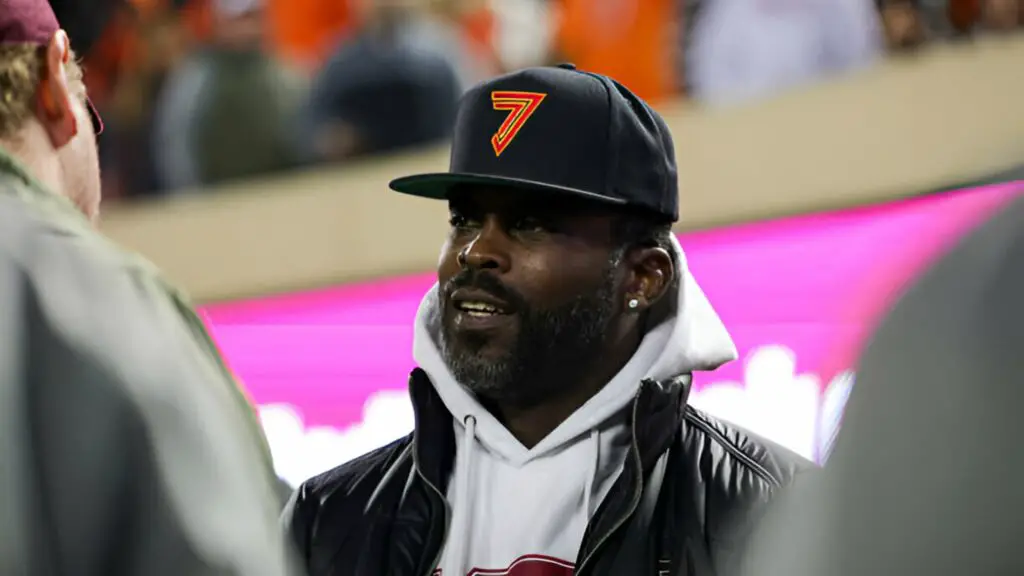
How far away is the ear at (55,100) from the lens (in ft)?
5.51

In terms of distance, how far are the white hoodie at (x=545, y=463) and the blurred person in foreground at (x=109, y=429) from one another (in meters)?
1.00

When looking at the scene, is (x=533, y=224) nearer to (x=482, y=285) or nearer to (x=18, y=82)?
(x=482, y=285)

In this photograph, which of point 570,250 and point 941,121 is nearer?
point 570,250

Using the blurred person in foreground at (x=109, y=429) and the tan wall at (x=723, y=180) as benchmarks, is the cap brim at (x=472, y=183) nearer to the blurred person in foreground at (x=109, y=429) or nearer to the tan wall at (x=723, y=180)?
the blurred person in foreground at (x=109, y=429)

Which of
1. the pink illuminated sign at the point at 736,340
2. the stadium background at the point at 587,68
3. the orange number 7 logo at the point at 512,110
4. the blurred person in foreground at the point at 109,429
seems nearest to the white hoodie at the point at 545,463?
the orange number 7 logo at the point at 512,110

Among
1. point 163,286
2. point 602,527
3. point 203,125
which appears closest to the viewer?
point 163,286

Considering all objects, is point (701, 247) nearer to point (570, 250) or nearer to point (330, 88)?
point (330, 88)

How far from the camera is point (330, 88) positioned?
20.3 ft

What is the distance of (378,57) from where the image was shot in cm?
591

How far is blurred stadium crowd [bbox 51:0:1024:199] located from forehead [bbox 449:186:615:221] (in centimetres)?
335

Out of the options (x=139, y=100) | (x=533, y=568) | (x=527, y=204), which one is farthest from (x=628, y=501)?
(x=139, y=100)

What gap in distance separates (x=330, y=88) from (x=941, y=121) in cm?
230

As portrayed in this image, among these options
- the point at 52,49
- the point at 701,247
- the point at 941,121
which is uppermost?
the point at 52,49

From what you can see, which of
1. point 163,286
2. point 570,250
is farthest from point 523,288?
point 163,286
